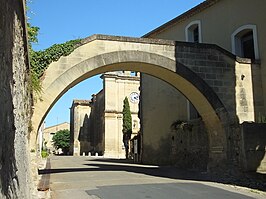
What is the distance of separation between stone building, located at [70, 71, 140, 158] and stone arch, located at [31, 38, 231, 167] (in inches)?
977

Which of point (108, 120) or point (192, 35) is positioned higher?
point (192, 35)

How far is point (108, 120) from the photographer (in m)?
45.0

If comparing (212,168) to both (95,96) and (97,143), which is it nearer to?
(97,143)

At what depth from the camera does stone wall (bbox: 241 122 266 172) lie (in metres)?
13.1

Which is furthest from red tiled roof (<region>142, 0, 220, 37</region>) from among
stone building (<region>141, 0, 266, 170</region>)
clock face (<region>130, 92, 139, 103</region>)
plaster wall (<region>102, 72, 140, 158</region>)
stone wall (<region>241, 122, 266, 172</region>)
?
clock face (<region>130, 92, 139, 103</region>)

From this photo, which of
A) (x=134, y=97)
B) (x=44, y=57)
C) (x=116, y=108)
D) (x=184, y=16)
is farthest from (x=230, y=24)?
(x=134, y=97)

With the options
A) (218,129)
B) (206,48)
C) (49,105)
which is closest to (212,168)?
(218,129)

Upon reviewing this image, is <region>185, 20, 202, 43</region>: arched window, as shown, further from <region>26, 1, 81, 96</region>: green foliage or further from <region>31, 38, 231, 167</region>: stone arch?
<region>26, 1, 81, 96</region>: green foliage

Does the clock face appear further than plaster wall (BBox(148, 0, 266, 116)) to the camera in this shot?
Yes

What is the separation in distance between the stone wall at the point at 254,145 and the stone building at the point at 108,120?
26292mm

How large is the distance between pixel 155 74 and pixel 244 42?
5351 mm

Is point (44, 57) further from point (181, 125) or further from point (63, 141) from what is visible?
point (63, 141)

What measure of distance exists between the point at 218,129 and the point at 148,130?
9331 millimetres

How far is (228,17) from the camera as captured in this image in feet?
56.0
